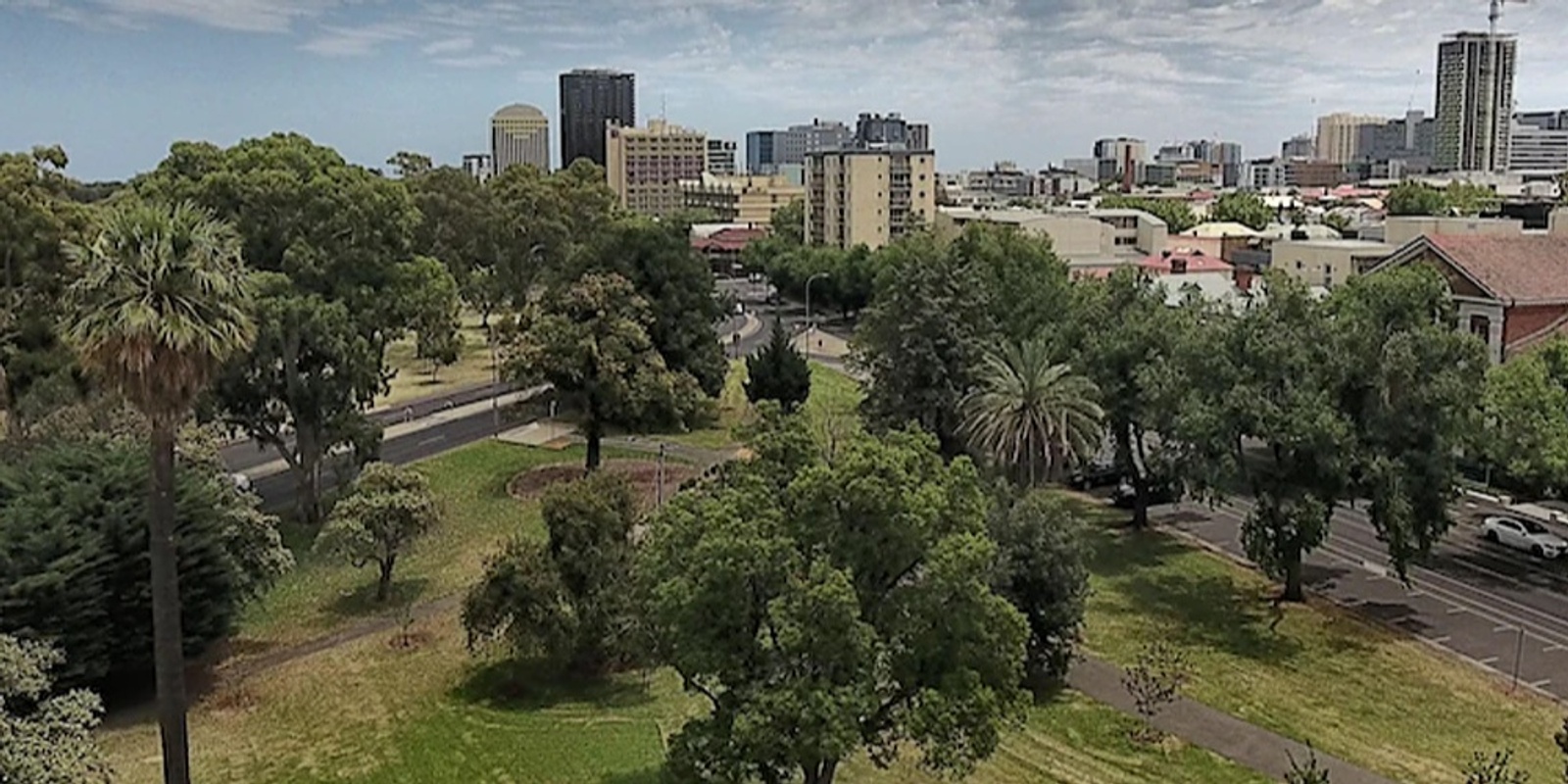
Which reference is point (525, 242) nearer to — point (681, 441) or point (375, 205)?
point (681, 441)

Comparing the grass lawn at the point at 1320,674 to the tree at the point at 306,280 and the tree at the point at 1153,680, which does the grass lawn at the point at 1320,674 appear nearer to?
the tree at the point at 1153,680

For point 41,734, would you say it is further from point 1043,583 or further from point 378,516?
point 1043,583

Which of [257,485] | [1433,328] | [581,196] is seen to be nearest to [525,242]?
[581,196]

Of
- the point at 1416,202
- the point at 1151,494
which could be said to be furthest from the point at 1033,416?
the point at 1416,202

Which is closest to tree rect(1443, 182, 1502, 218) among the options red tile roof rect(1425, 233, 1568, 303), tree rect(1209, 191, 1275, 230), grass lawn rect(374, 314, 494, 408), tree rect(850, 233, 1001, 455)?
tree rect(1209, 191, 1275, 230)

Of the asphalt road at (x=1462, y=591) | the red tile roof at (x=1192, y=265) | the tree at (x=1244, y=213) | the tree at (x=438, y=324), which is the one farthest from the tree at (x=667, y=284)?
the tree at (x=1244, y=213)

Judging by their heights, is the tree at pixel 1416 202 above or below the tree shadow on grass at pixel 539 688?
above
